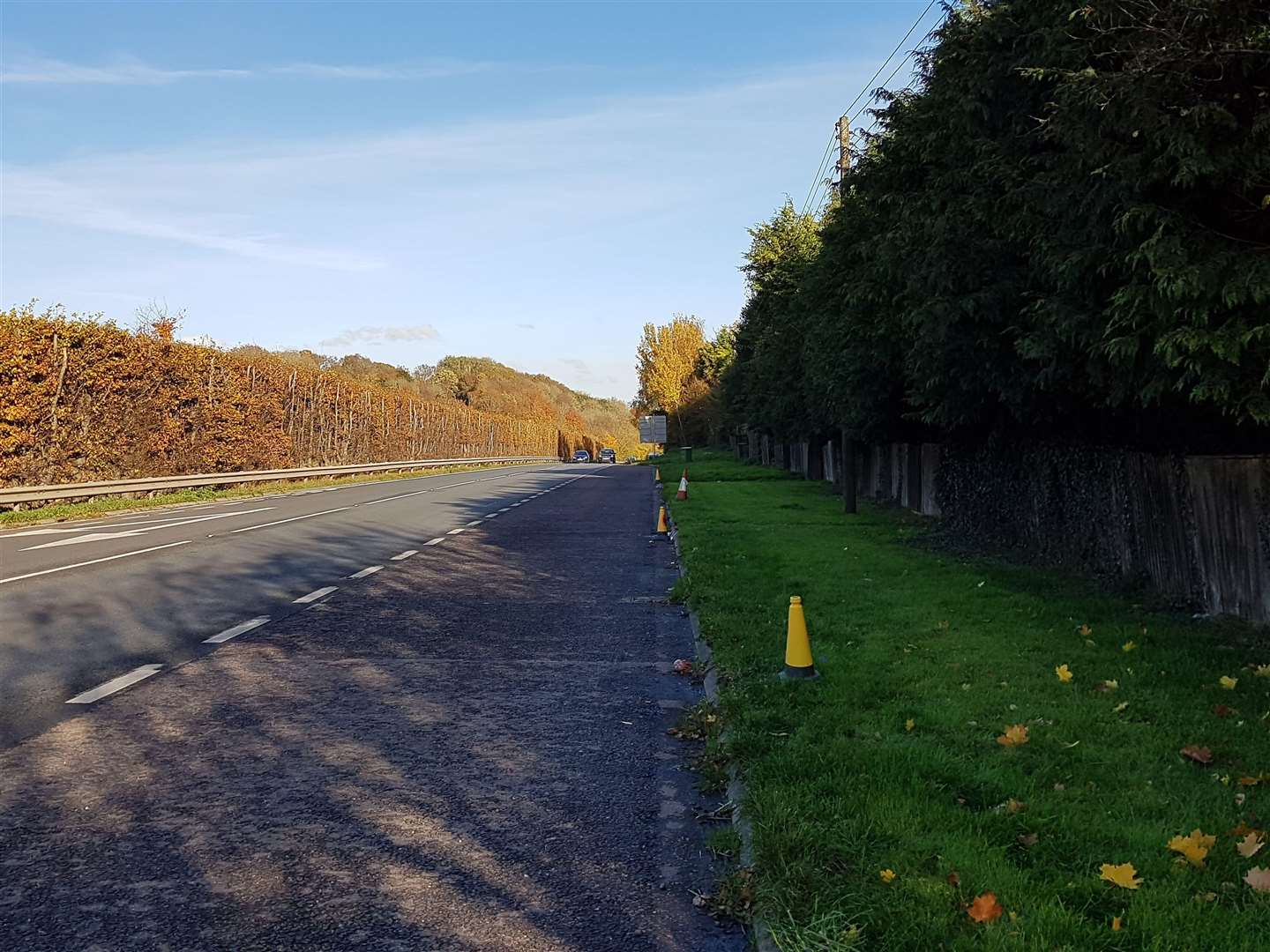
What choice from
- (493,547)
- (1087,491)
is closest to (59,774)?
(1087,491)

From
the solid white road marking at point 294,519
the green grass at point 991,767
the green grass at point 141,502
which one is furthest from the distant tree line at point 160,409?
the green grass at point 991,767

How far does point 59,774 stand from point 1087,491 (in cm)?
996

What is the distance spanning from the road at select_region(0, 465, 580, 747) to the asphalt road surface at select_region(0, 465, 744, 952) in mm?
73

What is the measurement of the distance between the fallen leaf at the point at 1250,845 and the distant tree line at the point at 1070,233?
357 cm

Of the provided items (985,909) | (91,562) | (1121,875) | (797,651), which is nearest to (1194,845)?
(1121,875)

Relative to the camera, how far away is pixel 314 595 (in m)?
11.6

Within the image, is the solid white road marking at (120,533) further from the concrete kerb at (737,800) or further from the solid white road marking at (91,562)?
the concrete kerb at (737,800)

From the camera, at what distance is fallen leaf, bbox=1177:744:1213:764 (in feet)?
16.7

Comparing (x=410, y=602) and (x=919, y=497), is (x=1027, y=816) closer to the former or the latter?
(x=410, y=602)

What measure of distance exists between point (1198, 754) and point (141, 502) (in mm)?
27289

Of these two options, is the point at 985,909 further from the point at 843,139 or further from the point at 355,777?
the point at 843,139

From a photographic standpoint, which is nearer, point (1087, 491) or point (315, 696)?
point (315, 696)

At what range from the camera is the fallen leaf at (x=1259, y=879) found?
3611 mm

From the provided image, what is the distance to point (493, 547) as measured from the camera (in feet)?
55.6
